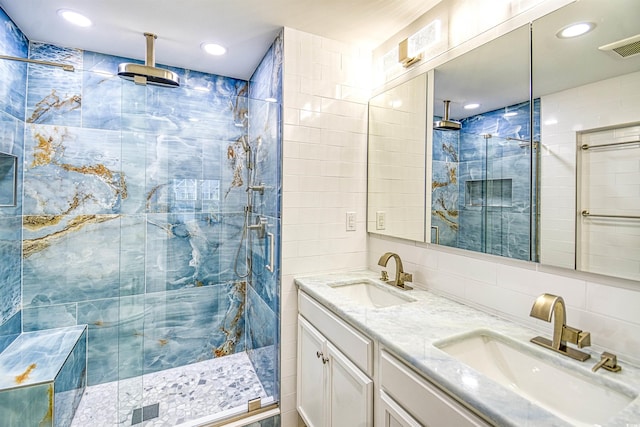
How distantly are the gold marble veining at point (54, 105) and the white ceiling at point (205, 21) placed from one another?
15.1 inches

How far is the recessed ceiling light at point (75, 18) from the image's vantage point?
1.73 m

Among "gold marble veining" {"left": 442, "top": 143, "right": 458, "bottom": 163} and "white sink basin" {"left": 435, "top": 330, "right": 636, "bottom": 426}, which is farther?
"gold marble veining" {"left": 442, "top": 143, "right": 458, "bottom": 163}

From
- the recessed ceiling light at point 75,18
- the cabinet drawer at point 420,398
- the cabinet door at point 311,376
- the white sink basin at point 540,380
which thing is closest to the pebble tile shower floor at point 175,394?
the cabinet door at point 311,376

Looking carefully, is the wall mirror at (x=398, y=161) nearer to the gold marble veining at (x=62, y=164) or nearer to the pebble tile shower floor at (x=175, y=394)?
the pebble tile shower floor at (x=175, y=394)

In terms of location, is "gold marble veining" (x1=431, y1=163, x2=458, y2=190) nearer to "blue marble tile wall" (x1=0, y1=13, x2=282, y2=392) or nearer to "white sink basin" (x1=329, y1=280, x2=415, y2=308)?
"white sink basin" (x1=329, y1=280, x2=415, y2=308)

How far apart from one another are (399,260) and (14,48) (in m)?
2.73

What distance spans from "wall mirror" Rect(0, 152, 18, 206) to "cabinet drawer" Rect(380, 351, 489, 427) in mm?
2372

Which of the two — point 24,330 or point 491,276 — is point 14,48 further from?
point 491,276

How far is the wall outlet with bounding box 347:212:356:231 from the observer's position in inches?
82.0

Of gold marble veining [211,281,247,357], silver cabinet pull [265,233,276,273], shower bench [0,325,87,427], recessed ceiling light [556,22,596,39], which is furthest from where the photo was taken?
gold marble veining [211,281,247,357]

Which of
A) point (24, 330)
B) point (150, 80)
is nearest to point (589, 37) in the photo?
point (150, 80)

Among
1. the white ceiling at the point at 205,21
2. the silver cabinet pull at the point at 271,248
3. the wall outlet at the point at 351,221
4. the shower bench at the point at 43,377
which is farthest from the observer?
the wall outlet at the point at 351,221

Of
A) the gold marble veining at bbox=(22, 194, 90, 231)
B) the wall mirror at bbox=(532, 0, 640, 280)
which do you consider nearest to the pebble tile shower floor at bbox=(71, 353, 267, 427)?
the gold marble veining at bbox=(22, 194, 90, 231)

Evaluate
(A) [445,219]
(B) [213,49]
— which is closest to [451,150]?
(A) [445,219]
